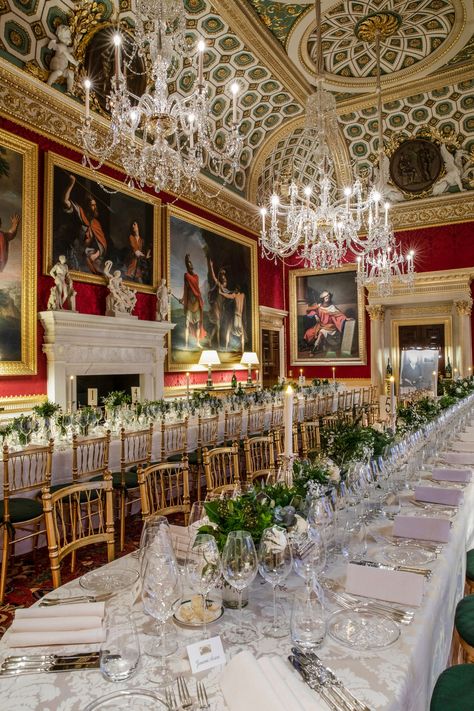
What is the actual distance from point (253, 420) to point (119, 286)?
3.50 meters

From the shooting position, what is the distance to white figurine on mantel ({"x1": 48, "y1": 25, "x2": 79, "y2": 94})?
715 centimetres

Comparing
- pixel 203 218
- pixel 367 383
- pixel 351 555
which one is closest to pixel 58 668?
pixel 351 555

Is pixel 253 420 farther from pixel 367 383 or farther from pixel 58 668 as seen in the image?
pixel 367 383

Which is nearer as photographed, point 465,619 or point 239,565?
point 239,565

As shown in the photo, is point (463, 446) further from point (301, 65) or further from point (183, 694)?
point (301, 65)

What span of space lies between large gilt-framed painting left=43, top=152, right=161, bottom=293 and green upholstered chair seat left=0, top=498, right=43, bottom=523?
4.45 m

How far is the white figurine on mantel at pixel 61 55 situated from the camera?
715 cm

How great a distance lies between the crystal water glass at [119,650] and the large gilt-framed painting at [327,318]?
525 inches

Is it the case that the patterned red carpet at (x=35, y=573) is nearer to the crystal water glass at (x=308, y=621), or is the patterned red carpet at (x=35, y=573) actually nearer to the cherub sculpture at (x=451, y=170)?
the crystal water glass at (x=308, y=621)

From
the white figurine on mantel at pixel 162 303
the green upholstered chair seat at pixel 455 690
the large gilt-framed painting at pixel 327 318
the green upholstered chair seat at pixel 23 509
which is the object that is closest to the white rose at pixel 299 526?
the green upholstered chair seat at pixel 455 690

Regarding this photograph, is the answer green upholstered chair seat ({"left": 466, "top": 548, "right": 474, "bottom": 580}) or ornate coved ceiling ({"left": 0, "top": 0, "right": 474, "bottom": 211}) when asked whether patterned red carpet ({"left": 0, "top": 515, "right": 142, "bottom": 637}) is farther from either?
ornate coved ceiling ({"left": 0, "top": 0, "right": 474, "bottom": 211})

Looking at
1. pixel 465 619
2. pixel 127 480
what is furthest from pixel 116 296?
pixel 465 619

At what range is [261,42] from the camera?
28.2 ft

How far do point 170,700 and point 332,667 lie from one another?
0.39 meters
